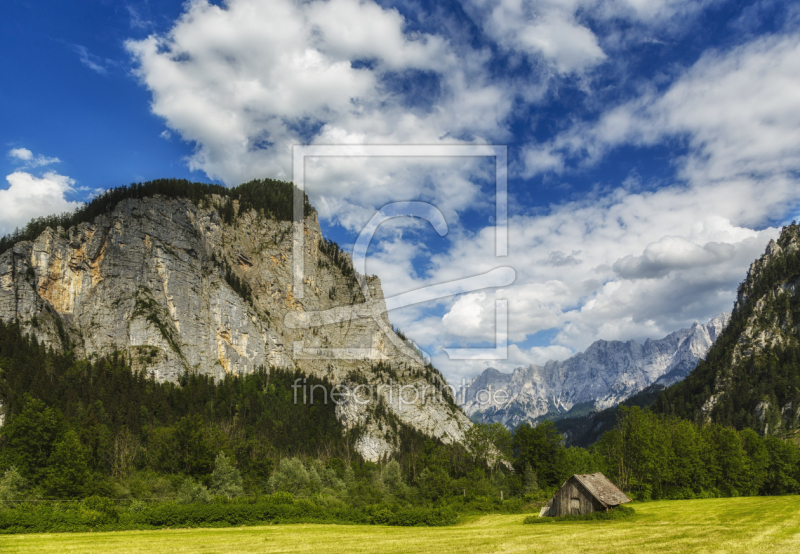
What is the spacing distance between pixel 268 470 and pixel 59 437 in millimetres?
30484

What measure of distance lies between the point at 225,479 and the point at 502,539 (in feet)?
156

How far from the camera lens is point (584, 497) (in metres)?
37.8

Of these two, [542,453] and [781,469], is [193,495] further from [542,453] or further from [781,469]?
[781,469]

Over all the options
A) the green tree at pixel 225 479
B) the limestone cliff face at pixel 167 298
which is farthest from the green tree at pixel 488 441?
the limestone cliff face at pixel 167 298

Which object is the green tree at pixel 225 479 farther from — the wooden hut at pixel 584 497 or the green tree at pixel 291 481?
the wooden hut at pixel 584 497

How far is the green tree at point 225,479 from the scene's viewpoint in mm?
61031

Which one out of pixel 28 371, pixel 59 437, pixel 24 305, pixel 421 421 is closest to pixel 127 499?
pixel 59 437

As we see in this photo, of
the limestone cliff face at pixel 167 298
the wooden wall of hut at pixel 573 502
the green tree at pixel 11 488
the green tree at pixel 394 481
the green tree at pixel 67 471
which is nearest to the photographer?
the wooden wall of hut at pixel 573 502

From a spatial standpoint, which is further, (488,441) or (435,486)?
(488,441)

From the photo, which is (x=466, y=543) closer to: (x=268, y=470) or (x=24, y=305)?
(x=268, y=470)

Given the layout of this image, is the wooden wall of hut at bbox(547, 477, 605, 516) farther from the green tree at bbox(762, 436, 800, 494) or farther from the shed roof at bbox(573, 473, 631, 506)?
the green tree at bbox(762, 436, 800, 494)

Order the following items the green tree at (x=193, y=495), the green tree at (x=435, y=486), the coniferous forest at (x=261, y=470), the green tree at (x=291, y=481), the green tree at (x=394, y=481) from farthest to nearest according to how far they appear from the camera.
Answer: the green tree at (x=394, y=481), the green tree at (x=291, y=481), the green tree at (x=435, y=486), the green tree at (x=193, y=495), the coniferous forest at (x=261, y=470)

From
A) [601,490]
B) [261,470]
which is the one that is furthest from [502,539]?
[261,470]

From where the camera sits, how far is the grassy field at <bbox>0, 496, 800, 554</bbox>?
2227 cm
